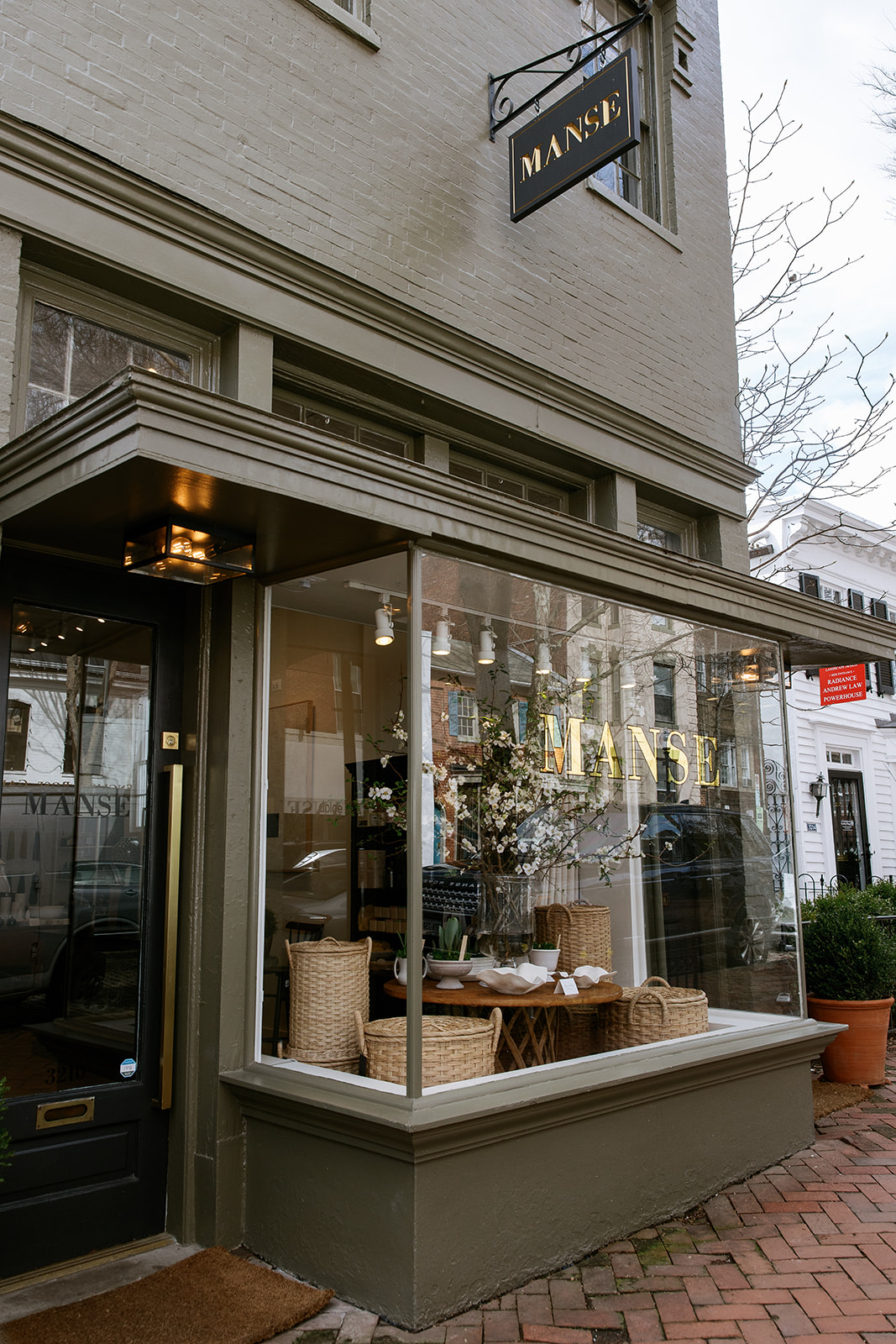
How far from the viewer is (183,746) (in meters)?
4.28

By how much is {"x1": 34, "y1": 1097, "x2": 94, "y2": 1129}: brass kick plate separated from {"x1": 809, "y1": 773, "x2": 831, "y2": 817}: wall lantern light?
46.9ft

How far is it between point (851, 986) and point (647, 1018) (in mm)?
2450

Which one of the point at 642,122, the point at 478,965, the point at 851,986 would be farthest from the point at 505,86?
the point at 851,986

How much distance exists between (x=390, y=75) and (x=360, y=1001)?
468 centimetres

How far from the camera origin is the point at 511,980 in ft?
15.1

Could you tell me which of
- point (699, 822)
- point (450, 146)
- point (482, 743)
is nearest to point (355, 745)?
point (482, 743)

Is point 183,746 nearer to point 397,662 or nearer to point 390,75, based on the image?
point 397,662

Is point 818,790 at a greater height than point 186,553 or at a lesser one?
Result: lesser

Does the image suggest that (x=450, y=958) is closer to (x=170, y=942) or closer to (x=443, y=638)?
(x=170, y=942)

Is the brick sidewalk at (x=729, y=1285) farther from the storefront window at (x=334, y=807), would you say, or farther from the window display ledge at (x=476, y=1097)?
the storefront window at (x=334, y=807)

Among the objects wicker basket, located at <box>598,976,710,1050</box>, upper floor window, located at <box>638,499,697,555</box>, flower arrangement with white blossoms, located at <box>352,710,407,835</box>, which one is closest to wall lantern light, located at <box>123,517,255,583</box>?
flower arrangement with white blossoms, located at <box>352,710,407,835</box>

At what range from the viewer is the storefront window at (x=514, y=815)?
4238 mm

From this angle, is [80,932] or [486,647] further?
[486,647]

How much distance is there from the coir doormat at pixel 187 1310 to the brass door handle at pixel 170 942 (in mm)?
626
